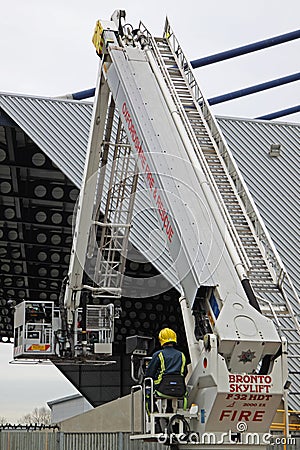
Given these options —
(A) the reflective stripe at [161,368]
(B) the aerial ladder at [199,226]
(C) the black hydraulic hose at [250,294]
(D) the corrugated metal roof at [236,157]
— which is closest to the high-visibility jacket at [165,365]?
(A) the reflective stripe at [161,368]

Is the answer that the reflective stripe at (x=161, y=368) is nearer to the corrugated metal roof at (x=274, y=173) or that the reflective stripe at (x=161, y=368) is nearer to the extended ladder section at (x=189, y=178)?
the extended ladder section at (x=189, y=178)

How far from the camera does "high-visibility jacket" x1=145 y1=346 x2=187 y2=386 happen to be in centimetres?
1177

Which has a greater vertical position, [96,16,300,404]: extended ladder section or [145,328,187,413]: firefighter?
[96,16,300,404]: extended ladder section

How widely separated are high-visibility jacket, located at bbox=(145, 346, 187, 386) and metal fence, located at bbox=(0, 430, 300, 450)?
28.2 feet

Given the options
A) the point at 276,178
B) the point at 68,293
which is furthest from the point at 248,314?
the point at 276,178

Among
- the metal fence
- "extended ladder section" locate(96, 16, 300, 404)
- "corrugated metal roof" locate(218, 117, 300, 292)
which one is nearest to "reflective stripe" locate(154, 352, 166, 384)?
"extended ladder section" locate(96, 16, 300, 404)

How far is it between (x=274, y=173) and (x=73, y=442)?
1524 centimetres

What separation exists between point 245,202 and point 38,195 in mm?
26301

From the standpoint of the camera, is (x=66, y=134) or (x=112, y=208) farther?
(x=66, y=134)

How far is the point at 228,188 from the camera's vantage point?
1509 centimetres

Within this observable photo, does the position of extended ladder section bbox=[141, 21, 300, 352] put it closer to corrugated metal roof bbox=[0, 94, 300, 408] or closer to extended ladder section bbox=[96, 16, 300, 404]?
extended ladder section bbox=[96, 16, 300, 404]

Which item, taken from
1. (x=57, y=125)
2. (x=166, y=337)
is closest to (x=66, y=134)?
(x=57, y=125)

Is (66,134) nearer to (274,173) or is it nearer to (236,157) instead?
(236,157)

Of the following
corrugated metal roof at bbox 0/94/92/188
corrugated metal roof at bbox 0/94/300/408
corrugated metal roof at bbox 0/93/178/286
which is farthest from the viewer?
corrugated metal roof at bbox 0/94/92/188
